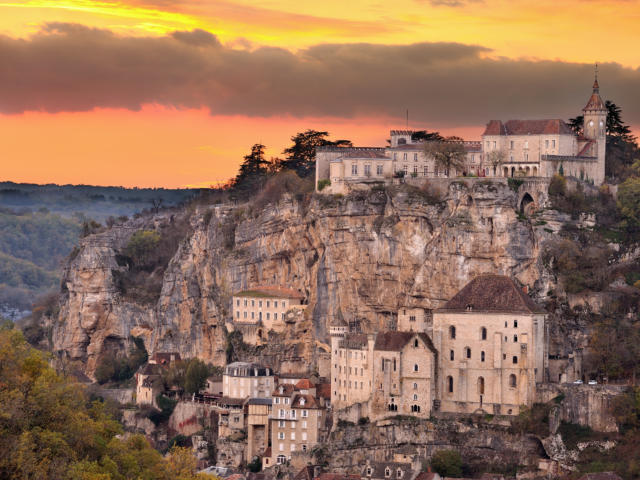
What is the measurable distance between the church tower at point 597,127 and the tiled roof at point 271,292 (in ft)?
67.2

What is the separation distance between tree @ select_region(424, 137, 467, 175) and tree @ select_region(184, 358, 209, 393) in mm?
20110

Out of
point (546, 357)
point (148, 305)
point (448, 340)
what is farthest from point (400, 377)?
point (148, 305)

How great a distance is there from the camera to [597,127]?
90.6 m

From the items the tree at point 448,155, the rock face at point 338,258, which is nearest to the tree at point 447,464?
the rock face at point 338,258

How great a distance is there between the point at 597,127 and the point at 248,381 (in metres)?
27.2

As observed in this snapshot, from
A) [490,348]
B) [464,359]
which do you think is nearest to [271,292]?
[464,359]

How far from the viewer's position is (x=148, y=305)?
110 m

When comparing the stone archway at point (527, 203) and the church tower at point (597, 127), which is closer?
the stone archway at point (527, 203)

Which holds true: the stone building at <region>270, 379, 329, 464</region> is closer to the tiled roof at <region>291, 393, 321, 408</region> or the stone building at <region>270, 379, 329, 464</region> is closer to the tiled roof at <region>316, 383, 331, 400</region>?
the tiled roof at <region>291, 393, 321, 408</region>

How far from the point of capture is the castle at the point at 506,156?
8800cm

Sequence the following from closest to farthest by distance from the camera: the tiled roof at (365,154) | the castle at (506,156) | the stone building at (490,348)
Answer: the stone building at (490,348) → the castle at (506,156) → the tiled roof at (365,154)

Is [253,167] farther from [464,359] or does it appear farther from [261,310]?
[464,359]

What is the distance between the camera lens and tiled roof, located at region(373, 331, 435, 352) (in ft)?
254

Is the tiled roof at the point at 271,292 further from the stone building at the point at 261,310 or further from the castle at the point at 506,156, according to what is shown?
the castle at the point at 506,156
